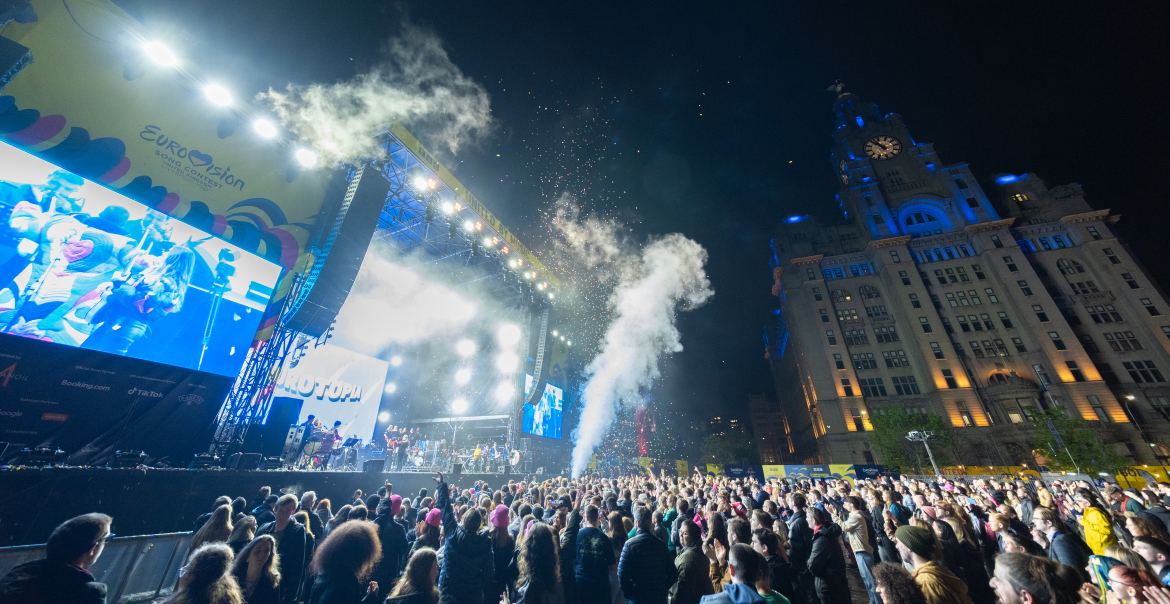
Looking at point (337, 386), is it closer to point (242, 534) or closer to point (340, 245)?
point (340, 245)

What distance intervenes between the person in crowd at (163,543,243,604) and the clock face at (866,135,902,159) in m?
72.7

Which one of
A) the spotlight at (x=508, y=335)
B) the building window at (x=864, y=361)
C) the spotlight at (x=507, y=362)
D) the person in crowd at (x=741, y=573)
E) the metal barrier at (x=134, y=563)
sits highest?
the building window at (x=864, y=361)

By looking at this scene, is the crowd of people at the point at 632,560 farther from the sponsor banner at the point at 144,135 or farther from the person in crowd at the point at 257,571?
the sponsor banner at the point at 144,135

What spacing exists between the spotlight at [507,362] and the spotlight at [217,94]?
17.8 meters

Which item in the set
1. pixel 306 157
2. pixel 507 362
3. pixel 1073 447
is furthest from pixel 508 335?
pixel 1073 447

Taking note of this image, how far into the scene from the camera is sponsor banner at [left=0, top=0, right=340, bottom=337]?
8.93 metres

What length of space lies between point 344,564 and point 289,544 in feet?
5.37

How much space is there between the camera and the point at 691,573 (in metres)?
3.92

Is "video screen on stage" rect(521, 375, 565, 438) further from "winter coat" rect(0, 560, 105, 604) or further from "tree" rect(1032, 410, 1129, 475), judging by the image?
"tree" rect(1032, 410, 1129, 475)

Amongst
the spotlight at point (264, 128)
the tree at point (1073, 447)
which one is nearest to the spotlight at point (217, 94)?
the spotlight at point (264, 128)

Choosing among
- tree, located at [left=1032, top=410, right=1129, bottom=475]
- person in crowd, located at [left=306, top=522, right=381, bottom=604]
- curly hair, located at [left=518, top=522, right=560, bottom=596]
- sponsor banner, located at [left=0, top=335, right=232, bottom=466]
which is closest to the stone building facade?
tree, located at [left=1032, top=410, right=1129, bottom=475]

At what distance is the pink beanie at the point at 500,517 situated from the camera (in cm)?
526

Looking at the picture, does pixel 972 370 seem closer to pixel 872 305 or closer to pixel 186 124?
pixel 872 305

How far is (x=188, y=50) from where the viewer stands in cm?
1063
